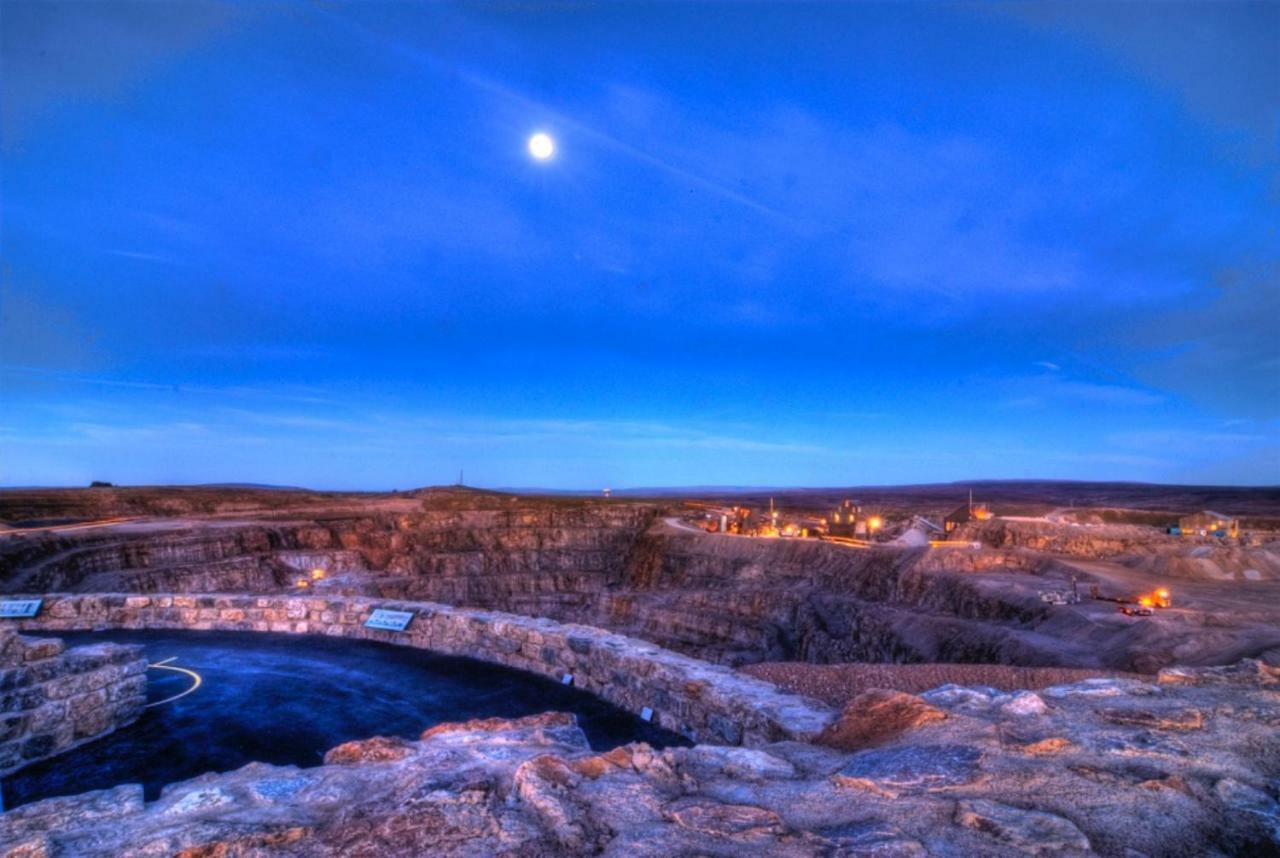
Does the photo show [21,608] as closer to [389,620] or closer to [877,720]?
[389,620]

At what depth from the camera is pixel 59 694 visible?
6.69 metres

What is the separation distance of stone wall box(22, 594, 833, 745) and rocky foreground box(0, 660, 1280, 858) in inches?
60.8

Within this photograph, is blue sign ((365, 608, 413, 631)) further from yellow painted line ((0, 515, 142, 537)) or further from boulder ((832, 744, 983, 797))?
yellow painted line ((0, 515, 142, 537))

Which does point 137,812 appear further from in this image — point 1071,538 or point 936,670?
point 1071,538

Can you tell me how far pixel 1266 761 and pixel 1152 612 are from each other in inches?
765

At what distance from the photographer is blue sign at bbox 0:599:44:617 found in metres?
11.9

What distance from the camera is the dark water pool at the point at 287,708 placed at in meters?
6.16

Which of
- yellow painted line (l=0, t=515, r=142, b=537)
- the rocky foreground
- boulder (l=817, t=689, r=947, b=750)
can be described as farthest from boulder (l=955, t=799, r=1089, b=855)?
yellow painted line (l=0, t=515, r=142, b=537)

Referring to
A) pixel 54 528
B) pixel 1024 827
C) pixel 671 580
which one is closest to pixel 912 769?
pixel 1024 827

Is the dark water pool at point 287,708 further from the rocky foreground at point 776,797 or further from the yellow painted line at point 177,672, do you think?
the rocky foreground at point 776,797

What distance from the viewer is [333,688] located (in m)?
8.32

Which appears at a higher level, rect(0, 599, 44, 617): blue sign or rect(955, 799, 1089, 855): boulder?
rect(955, 799, 1089, 855): boulder

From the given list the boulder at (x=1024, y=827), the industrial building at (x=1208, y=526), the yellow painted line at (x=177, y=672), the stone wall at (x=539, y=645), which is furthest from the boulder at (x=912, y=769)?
the industrial building at (x=1208, y=526)

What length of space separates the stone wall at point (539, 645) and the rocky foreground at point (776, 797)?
154 centimetres
